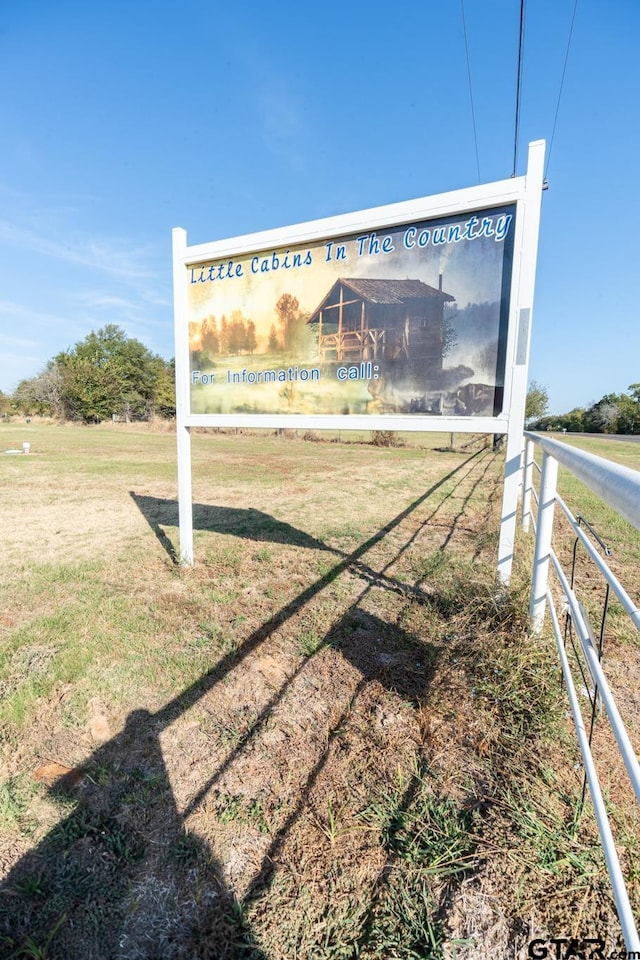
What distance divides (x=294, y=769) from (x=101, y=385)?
57.3 m

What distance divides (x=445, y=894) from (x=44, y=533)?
6.29m

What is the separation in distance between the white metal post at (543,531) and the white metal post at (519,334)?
0.51 m

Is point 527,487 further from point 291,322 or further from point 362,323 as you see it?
point 291,322

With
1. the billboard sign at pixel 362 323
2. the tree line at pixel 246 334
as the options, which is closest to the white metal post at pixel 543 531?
the billboard sign at pixel 362 323

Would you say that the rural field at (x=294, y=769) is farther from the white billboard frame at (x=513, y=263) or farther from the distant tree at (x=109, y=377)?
the distant tree at (x=109, y=377)

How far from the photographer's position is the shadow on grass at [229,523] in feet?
18.3

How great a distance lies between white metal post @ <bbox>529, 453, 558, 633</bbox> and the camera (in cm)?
242

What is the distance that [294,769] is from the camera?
192 cm

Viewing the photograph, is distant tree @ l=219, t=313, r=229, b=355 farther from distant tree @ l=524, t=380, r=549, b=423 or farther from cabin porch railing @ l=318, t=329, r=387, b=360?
distant tree @ l=524, t=380, r=549, b=423

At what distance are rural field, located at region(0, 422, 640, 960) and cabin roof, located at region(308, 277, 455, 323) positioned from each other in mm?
2247

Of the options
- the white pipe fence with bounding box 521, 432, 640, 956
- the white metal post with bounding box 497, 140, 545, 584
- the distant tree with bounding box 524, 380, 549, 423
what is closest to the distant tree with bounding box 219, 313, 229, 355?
the white metal post with bounding box 497, 140, 545, 584

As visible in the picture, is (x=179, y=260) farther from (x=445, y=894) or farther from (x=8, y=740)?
(x=445, y=894)

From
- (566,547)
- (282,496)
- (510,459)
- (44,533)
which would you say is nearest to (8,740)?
(510,459)

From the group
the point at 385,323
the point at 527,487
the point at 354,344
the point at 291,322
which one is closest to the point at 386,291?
the point at 385,323
